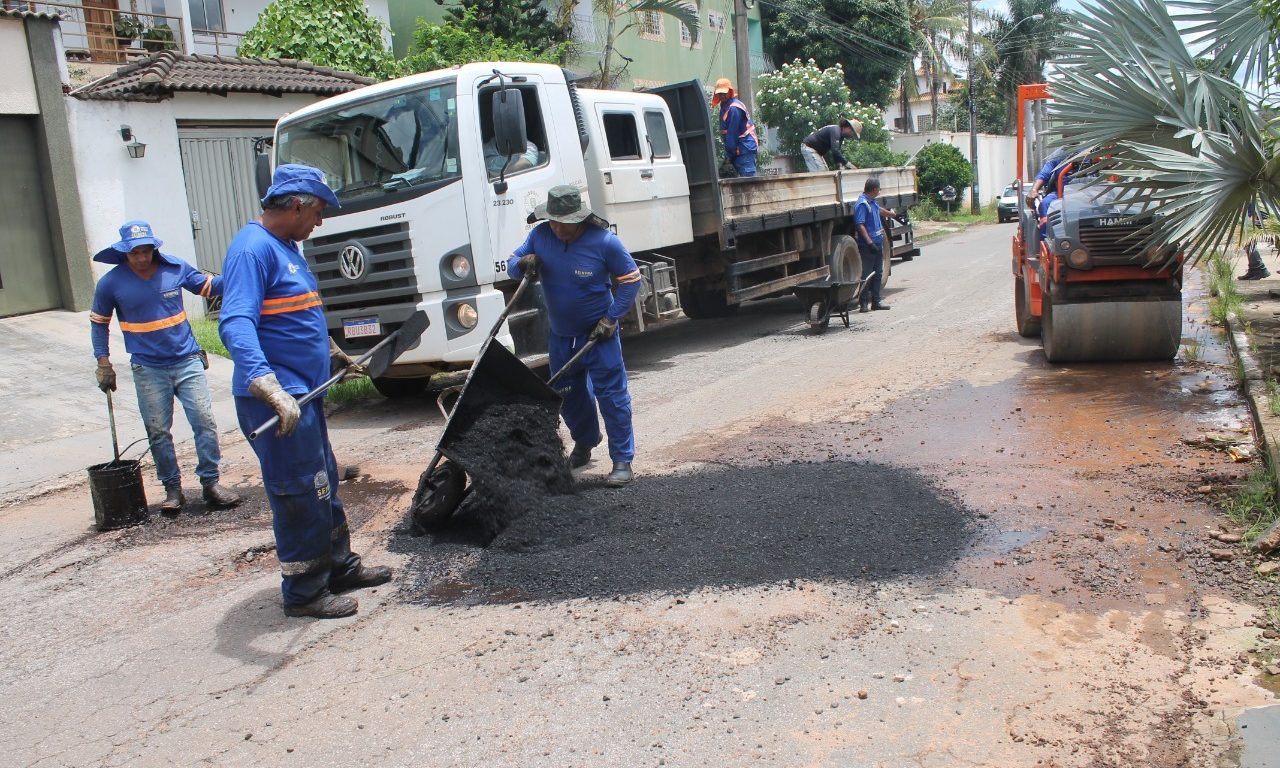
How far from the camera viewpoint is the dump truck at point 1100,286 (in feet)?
27.4

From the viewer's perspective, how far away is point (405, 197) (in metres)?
8.38

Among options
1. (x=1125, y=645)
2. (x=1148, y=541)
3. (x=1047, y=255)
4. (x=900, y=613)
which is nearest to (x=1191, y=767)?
(x=1125, y=645)

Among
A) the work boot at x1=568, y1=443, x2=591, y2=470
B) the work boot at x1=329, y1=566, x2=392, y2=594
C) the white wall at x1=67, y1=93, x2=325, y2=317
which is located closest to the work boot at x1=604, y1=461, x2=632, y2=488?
the work boot at x1=568, y1=443, x2=591, y2=470

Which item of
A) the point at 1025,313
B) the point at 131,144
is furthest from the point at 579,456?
the point at 131,144

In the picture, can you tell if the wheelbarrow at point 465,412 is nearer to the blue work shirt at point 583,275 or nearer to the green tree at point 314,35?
the blue work shirt at point 583,275

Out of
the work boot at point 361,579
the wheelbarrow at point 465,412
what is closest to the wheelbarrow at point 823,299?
the wheelbarrow at point 465,412

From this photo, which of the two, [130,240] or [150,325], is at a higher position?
[130,240]

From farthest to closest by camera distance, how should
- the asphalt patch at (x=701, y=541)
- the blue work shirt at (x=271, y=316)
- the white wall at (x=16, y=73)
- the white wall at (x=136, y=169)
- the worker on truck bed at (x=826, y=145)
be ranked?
1. the worker on truck bed at (x=826, y=145)
2. the white wall at (x=136, y=169)
3. the white wall at (x=16, y=73)
4. the asphalt patch at (x=701, y=541)
5. the blue work shirt at (x=271, y=316)

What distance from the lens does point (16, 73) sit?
1198cm

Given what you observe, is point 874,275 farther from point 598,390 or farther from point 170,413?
point 170,413

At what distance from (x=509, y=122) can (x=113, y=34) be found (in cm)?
1178

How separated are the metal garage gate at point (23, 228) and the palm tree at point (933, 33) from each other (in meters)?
28.5

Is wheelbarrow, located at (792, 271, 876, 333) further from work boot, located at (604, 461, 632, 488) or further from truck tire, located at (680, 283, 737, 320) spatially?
work boot, located at (604, 461, 632, 488)

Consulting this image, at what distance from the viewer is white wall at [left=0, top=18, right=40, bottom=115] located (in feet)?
38.9
